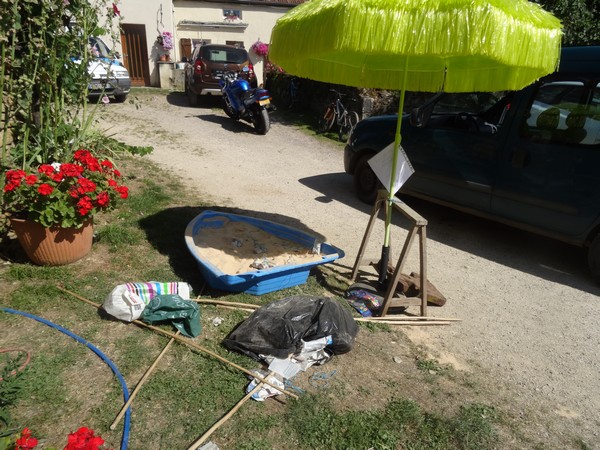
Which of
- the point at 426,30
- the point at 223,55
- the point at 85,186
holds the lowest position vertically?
the point at 85,186

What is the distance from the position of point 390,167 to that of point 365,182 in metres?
2.68

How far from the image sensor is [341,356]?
11.0 ft

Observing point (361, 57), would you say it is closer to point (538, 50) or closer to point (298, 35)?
point (298, 35)

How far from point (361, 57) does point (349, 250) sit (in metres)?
2.05

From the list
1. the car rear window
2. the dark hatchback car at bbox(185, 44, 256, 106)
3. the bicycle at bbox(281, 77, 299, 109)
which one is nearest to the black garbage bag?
the dark hatchback car at bbox(185, 44, 256, 106)

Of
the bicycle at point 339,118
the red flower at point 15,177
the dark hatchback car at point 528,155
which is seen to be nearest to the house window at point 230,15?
the bicycle at point 339,118

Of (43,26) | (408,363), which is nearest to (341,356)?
(408,363)

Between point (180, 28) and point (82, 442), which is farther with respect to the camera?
point (180, 28)

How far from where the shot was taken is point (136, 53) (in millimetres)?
17766

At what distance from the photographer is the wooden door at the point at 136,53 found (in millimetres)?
17484

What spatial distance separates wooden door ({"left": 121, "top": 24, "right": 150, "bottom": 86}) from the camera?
57.4ft

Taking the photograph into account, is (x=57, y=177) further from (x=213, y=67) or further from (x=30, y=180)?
(x=213, y=67)

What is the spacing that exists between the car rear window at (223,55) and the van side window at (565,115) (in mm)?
9688

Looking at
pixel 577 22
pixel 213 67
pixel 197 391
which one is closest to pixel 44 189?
pixel 197 391
